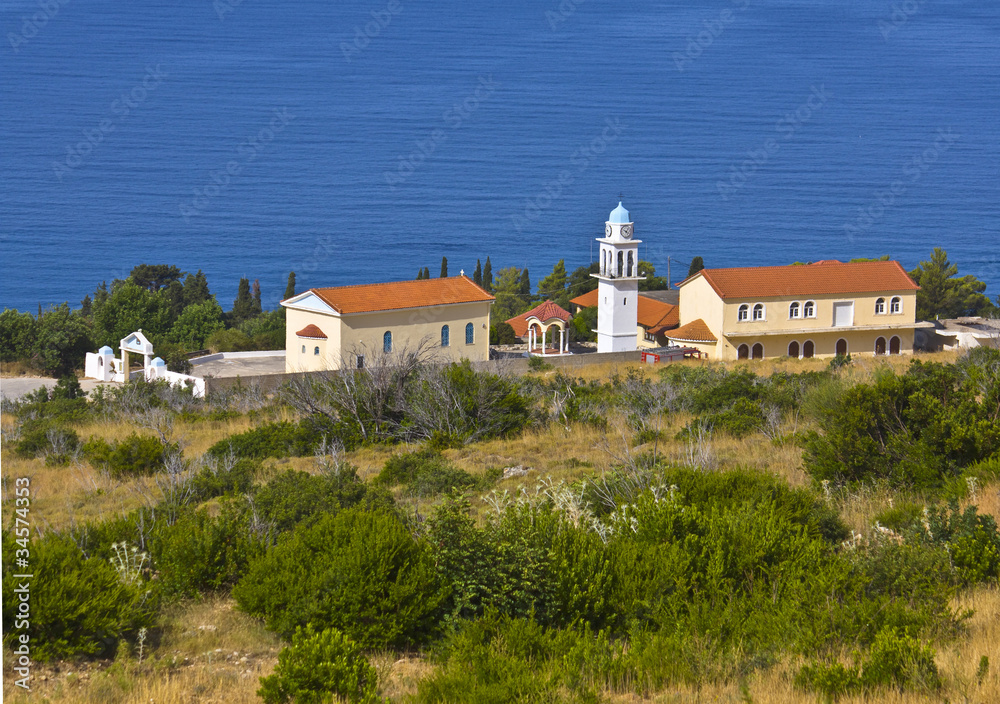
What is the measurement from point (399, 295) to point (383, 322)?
1212 millimetres

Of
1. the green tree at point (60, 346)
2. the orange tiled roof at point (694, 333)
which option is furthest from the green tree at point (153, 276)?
the orange tiled roof at point (694, 333)

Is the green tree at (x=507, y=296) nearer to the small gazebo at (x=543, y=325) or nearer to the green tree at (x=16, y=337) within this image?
the small gazebo at (x=543, y=325)

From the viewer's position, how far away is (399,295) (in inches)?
1516

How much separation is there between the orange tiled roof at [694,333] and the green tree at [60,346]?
25271 mm

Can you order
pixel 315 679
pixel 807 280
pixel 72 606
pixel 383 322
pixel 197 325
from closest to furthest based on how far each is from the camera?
pixel 315 679 → pixel 72 606 → pixel 383 322 → pixel 807 280 → pixel 197 325

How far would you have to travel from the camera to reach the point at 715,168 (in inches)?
5271

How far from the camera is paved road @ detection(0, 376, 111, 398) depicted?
122 feet

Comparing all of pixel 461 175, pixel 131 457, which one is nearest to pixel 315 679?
pixel 131 457

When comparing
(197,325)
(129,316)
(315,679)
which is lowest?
(315,679)

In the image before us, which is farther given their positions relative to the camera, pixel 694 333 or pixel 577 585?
pixel 694 333

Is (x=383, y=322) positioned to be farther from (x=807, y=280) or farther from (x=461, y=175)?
(x=461, y=175)

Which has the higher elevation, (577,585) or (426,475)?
(426,475)

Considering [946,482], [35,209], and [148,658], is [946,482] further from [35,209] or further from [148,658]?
[35,209]

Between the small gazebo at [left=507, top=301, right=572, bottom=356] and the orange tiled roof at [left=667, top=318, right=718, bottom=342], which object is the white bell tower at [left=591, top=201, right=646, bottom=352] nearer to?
the small gazebo at [left=507, top=301, right=572, bottom=356]
